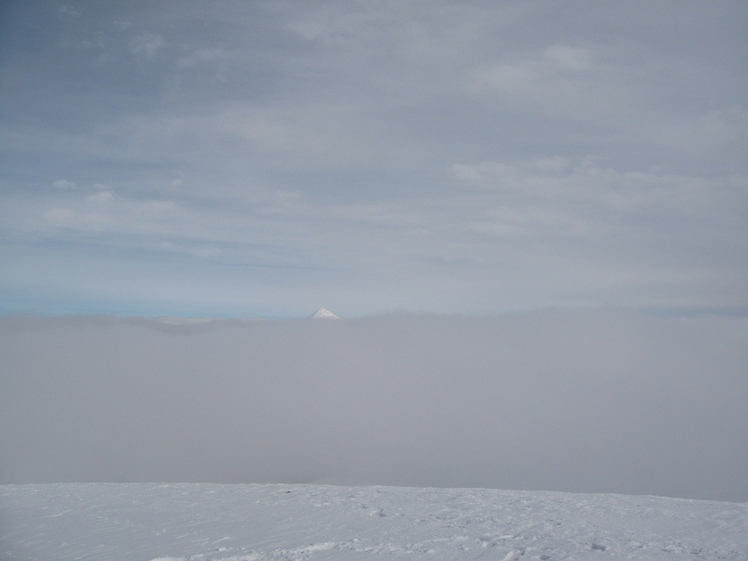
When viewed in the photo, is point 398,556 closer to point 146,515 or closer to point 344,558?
point 344,558

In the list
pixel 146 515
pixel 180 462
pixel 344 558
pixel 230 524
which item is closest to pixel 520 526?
pixel 344 558

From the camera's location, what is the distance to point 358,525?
32.0 ft

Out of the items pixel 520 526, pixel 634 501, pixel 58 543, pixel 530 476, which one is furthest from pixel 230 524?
pixel 530 476

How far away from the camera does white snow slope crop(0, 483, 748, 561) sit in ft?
26.6

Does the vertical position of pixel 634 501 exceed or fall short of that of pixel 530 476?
it exceeds it

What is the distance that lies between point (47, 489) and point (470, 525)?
11.5 meters

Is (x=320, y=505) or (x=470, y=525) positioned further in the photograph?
(x=320, y=505)

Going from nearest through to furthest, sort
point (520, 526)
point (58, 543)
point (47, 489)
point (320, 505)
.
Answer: point (58, 543) → point (520, 526) → point (320, 505) → point (47, 489)

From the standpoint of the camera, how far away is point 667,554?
25.9ft

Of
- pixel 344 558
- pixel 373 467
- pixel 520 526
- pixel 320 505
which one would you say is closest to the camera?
pixel 344 558

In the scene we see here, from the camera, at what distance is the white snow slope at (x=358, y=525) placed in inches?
319

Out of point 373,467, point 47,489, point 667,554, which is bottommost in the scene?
point 373,467

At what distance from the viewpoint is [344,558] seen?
7824 millimetres

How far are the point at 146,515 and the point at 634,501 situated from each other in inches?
435
